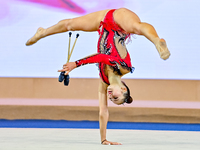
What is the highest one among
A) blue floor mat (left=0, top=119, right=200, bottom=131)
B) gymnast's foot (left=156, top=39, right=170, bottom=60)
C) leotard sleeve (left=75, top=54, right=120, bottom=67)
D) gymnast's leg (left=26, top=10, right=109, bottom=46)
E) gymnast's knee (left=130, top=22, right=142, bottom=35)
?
gymnast's leg (left=26, top=10, right=109, bottom=46)

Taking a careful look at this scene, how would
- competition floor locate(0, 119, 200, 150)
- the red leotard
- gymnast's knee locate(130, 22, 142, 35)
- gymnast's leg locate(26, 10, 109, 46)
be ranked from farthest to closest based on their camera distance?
gymnast's leg locate(26, 10, 109, 46), the red leotard, competition floor locate(0, 119, 200, 150), gymnast's knee locate(130, 22, 142, 35)

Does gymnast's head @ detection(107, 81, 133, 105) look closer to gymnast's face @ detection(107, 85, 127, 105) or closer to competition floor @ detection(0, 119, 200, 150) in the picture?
gymnast's face @ detection(107, 85, 127, 105)

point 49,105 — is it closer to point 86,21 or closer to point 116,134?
point 116,134

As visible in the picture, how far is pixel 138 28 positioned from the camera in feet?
7.23

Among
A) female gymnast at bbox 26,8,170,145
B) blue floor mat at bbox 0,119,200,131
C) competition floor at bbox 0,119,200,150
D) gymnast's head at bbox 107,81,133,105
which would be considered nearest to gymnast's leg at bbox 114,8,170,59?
female gymnast at bbox 26,8,170,145

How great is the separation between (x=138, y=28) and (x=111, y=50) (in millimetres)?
354

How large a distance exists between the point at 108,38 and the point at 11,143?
100cm

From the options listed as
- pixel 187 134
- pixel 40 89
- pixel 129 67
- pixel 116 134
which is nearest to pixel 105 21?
pixel 129 67

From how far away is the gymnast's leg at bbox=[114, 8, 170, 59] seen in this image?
6.21 ft

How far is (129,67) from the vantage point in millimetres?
2453

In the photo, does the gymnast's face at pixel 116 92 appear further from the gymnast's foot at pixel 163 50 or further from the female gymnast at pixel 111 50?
the gymnast's foot at pixel 163 50

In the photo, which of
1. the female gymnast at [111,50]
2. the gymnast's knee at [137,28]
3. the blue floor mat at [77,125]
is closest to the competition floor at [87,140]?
the female gymnast at [111,50]

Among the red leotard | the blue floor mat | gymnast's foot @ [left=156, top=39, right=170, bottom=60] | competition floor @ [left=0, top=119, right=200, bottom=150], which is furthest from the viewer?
the blue floor mat

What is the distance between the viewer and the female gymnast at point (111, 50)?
2336 mm
